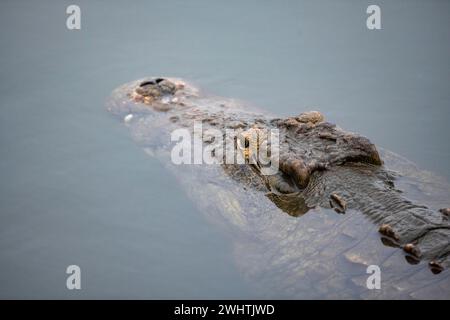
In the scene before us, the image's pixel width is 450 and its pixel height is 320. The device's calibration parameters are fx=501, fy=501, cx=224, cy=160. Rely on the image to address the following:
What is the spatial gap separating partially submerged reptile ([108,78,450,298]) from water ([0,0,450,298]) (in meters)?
0.36

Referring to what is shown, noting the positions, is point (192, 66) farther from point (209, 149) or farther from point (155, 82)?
point (209, 149)

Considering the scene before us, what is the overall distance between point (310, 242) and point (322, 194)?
480 millimetres

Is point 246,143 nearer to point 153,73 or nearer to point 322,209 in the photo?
point 322,209

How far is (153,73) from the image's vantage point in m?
8.30

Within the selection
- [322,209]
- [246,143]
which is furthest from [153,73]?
[322,209]

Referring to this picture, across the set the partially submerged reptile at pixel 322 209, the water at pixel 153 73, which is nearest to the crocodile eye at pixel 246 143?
the partially submerged reptile at pixel 322 209

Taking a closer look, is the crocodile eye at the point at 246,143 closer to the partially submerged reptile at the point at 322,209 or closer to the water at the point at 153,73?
the partially submerged reptile at the point at 322,209

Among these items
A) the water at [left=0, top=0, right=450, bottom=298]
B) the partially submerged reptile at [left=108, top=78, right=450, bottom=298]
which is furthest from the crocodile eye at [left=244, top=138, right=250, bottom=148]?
the water at [left=0, top=0, right=450, bottom=298]

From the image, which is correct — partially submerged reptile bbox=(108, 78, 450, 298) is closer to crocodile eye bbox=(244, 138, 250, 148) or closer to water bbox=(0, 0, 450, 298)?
crocodile eye bbox=(244, 138, 250, 148)

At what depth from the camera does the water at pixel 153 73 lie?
509cm

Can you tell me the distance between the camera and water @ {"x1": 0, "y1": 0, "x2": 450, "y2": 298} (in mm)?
5094

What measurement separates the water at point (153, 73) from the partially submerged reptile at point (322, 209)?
1.17ft

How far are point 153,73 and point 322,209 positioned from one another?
182 inches

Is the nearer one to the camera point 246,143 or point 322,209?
point 322,209
